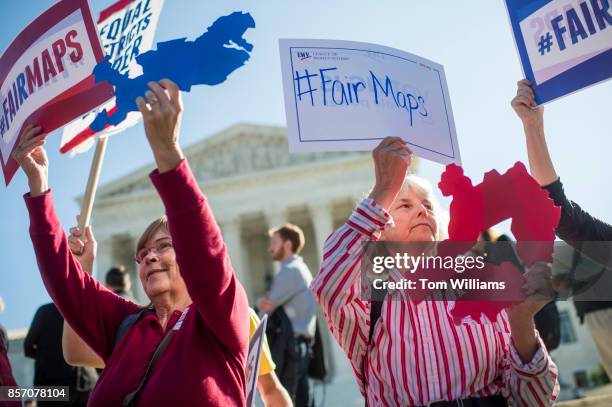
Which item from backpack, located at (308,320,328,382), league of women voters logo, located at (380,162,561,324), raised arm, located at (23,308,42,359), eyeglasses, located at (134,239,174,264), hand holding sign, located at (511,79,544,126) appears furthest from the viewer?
backpack, located at (308,320,328,382)

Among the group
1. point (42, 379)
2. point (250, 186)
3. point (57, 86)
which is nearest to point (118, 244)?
point (250, 186)

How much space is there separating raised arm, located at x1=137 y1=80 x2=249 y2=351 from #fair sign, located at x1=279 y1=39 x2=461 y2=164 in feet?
1.67

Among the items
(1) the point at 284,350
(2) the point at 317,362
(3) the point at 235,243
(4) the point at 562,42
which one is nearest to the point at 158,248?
(4) the point at 562,42

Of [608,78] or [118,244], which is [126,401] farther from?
[118,244]

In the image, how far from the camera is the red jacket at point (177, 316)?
6.25 feet

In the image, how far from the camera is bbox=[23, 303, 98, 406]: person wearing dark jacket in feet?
16.4

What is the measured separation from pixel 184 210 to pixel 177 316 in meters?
0.72

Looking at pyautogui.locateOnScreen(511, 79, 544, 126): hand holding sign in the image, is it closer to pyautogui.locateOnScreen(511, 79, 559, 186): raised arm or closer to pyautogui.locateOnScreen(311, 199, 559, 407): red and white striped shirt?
pyautogui.locateOnScreen(511, 79, 559, 186): raised arm

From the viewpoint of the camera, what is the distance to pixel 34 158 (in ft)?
8.53

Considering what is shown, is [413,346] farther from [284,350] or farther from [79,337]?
[284,350]

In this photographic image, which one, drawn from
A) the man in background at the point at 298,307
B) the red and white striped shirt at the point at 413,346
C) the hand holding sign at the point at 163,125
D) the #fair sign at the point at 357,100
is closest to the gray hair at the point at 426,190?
the #fair sign at the point at 357,100

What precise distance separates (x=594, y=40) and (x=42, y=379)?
4543 millimetres

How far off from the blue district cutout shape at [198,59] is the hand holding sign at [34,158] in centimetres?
46

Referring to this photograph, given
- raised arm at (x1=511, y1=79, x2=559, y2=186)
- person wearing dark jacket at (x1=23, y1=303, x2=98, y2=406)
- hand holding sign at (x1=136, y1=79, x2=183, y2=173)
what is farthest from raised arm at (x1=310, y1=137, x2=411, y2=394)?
person wearing dark jacket at (x1=23, y1=303, x2=98, y2=406)
